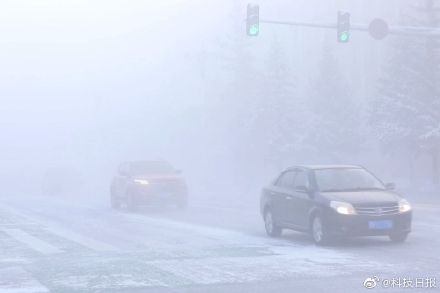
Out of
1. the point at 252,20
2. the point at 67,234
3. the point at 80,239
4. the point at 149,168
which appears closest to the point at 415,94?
the point at 149,168

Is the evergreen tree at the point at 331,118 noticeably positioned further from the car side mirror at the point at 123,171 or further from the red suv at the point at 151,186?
the red suv at the point at 151,186

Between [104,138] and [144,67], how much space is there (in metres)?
53.5

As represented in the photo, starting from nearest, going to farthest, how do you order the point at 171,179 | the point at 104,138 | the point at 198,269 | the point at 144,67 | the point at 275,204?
the point at 198,269
the point at 275,204
the point at 171,179
the point at 104,138
the point at 144,67

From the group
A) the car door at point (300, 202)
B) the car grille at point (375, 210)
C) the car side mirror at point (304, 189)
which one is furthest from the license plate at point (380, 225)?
the car side mirror at point (304, 189)

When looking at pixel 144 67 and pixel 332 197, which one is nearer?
pixel 332 197

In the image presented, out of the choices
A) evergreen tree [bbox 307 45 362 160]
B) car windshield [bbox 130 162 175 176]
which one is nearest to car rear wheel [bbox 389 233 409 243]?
car windshield [bbox 130 162 175 176]

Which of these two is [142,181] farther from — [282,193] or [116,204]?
[282,193]

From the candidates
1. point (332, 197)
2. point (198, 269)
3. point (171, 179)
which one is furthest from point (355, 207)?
point (171, 179)

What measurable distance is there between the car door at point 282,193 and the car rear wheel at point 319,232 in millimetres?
1335

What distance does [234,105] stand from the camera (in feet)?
226

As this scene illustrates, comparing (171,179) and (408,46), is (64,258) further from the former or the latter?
(408,46)

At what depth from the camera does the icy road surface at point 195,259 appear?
11047mm

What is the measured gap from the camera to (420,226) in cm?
1978

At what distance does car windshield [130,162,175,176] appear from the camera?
3075cm
